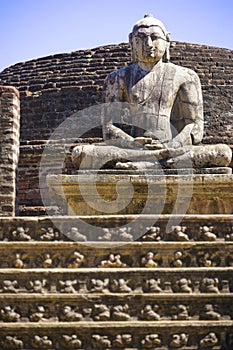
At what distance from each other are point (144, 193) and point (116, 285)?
1490 millimetres

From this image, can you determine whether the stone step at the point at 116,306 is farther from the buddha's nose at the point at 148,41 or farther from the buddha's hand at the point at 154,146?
the buddha's nose at the point at 148,41

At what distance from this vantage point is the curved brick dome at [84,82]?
57.2 ft

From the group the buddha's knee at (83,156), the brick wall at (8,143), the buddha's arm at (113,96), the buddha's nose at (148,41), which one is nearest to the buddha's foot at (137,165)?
the buddha's knee at (83,156)

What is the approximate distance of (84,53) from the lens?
741 inches

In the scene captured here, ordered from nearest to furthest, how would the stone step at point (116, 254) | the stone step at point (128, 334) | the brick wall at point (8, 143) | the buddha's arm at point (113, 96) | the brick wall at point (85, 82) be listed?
the stone step at point (128, 334) → the stone step at point (116, 254) → the buddha's arm at point (113, 96) → the brick wall at point (8, 143) → the brick wall at point (85, 82)

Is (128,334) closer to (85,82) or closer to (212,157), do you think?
(212,157)

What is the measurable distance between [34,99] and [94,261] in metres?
11.8

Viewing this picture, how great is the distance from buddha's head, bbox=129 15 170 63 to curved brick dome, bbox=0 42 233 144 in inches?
309

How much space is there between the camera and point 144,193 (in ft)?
24.5

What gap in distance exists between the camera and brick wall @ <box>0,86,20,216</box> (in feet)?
37.4

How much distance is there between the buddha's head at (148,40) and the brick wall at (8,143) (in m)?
3.50

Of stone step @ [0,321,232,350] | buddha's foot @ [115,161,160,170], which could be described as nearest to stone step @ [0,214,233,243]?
stone step @ [0,321,232,350]

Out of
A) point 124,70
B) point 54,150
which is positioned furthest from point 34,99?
point 124,70

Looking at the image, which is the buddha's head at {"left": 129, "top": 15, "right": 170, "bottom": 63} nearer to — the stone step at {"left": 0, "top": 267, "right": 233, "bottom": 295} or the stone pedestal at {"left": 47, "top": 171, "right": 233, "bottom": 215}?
the stone pedestal at {"left": 47, "top": 171, "right": 233, "bottom": 215}
